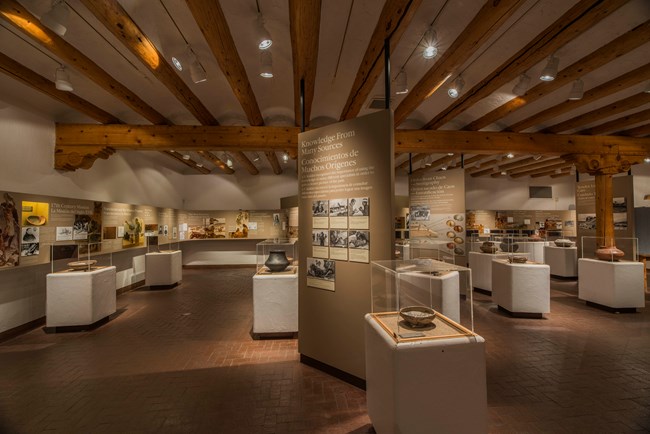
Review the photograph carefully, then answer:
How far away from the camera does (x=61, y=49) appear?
3055 millimetres

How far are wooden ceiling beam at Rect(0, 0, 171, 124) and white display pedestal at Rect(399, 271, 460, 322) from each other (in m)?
4.10

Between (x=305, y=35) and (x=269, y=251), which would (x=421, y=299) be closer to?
(x=305, y=35)

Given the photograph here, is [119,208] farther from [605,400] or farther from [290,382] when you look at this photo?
[605,400]

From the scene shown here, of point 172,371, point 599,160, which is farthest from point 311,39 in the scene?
point 599,160

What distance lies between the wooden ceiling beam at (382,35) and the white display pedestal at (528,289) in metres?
3.79

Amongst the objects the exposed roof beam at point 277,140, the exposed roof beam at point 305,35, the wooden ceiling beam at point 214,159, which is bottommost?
the exposed roof beam at point 277,140

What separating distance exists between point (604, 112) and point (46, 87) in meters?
8.29

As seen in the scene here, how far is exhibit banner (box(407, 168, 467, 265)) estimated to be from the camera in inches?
243

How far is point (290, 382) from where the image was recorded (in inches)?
116

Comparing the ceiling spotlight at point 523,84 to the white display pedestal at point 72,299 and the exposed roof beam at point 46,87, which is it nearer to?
the exposed roof beam at point 46,87

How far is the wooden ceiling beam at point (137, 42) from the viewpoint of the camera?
97.0 inches

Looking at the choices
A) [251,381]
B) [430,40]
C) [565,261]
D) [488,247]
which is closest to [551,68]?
[430,40]

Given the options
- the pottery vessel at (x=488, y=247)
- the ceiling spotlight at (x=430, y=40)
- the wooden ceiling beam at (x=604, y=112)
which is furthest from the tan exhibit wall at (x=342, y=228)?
the pottery vessel at (x=488, y=247)

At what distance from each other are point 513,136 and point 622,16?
3094 mm
